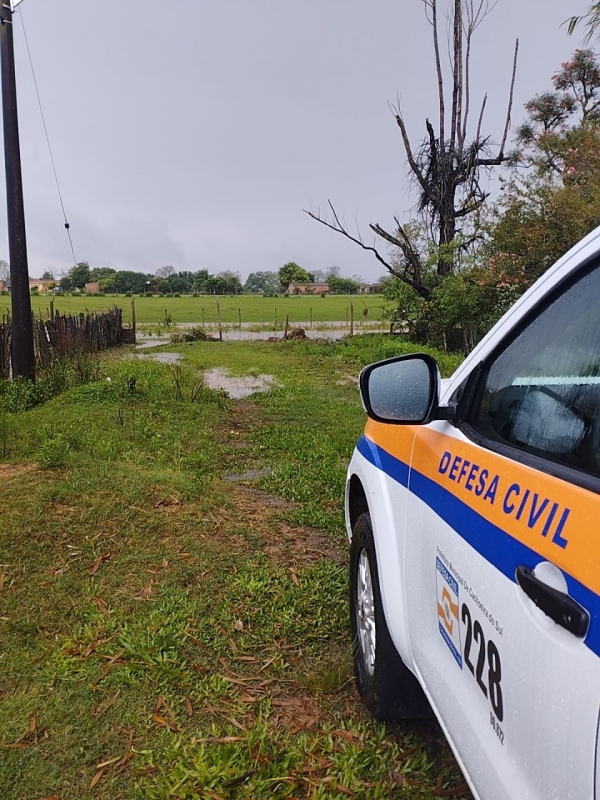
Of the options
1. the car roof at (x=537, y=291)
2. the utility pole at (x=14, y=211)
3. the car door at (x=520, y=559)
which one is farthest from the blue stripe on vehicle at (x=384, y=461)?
the utility pole at (x=14, y=211)

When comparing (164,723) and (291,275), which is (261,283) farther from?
(164,723)

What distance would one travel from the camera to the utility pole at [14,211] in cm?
779

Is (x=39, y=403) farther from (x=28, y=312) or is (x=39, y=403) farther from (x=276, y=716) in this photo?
(x=276, y=716)

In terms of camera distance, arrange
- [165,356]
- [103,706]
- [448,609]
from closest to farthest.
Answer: [448,609] → [103,706] → [165,356]

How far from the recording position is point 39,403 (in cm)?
818

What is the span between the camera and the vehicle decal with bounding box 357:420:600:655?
2.90 feet

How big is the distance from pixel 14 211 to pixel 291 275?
10310 cm

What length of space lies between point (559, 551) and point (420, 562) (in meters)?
0.73

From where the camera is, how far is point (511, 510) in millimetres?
1121

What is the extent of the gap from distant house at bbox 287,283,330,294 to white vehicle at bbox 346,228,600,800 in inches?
3867

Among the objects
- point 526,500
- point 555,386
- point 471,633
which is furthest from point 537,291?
point 471,633

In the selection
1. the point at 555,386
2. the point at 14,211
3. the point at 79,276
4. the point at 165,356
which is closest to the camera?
the point at 555,386

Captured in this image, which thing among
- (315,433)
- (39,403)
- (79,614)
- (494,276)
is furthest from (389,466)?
(494,276)

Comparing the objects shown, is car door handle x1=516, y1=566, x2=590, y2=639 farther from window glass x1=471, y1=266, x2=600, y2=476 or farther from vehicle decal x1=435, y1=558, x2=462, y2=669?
vehicle decal x1=435, y1=558, x2=462, y2=669
